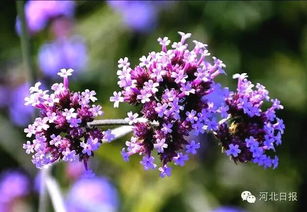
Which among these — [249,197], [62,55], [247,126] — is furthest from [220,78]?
[247,126]

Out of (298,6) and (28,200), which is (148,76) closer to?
(28,200)

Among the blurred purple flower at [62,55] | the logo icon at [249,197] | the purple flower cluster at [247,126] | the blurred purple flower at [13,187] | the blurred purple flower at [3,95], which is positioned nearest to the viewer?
the purple flower cluster at [247,126]

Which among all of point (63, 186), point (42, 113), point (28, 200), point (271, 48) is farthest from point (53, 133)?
point (271, 48)

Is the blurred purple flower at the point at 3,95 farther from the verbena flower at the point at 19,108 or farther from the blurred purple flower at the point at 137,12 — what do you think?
the blurred purple flower at the point at 137,12

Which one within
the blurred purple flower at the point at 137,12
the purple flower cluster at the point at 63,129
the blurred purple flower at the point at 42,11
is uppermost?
the blurred purple flower at the point at 137,12

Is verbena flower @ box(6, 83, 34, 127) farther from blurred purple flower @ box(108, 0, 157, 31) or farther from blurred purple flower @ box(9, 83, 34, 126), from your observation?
blurred purple flower @ box(108, 0, 157, 31)

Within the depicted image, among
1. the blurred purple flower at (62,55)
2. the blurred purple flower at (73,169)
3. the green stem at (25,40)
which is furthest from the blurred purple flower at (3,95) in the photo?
the green stem at (25,40)

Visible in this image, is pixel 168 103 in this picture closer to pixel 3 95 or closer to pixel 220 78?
pixel 220 78
